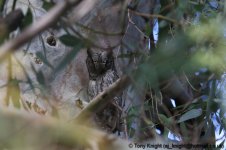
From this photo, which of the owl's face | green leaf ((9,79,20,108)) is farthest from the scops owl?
green leaf ((9,79,20,108))

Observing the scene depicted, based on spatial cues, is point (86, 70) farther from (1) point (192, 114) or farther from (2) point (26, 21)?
(2) point (26, 21)

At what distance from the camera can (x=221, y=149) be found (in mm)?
1495

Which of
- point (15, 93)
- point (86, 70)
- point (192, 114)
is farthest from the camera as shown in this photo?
point (192, 114)

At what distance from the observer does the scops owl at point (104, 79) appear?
141cm

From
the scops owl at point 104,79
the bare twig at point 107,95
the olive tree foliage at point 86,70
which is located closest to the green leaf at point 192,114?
the olive tree foliage at point 86,70

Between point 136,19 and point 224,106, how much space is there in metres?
0.44

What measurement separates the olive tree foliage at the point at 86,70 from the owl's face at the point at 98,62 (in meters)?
0.03

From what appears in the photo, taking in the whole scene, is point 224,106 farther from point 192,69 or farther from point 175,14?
point 192,69

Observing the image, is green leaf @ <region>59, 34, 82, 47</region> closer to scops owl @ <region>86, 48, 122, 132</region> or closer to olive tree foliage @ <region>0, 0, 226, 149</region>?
olive tree foliage @ <region>0, 0, 226, 149</region>

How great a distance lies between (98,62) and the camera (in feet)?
4.92

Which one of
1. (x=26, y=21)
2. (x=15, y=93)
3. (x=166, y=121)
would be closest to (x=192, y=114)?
(x=166, y=121)

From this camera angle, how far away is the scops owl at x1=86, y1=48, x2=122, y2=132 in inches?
55.7

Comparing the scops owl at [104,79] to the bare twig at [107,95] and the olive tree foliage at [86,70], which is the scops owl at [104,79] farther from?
the bare twig at [107,95]

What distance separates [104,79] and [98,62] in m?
0.06
